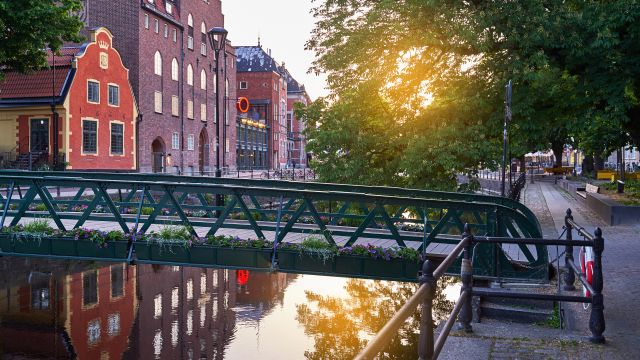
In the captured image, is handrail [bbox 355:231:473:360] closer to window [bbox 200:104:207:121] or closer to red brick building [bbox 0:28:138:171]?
red brick building [bbox 0:28:138:171]

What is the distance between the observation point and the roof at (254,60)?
97188 mm

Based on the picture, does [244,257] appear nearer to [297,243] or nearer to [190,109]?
[297,243]

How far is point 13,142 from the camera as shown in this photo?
4300 centimetres

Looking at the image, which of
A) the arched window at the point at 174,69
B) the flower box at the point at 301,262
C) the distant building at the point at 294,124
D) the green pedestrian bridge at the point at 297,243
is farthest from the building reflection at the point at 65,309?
the distant building at the point at 294,124

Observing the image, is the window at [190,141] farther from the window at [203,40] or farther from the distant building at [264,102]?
the distant building at [264,102]

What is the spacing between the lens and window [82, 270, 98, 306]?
17.9 meters

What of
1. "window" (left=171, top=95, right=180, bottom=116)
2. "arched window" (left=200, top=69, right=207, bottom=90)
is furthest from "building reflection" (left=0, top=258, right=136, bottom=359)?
"arched window" (left=200, top=69, right=207, bottom=90)

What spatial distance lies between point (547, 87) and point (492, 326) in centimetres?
1345

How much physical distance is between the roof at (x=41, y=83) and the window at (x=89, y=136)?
3093mm

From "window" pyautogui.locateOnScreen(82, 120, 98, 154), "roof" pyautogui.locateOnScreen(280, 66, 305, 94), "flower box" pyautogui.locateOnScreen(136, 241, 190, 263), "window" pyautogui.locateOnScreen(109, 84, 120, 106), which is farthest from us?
"roof" pyautogui.locateOnScreen(280, 66, 305, 94)

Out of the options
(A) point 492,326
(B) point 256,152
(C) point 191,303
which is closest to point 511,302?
(A) point 492,326

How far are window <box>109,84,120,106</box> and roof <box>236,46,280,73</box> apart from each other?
50.3m

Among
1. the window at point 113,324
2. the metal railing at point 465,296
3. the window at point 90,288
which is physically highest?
the metal railing at point 465,296

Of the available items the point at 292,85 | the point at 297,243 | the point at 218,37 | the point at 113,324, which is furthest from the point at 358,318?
the point at 292,85
